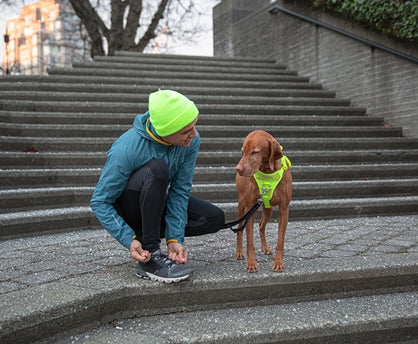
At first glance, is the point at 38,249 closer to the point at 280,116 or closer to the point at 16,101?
the point at 16,101

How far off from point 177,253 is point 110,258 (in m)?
0.83

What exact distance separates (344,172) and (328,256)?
303 cm

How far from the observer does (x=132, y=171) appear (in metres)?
2.81

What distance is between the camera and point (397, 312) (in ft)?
9.43

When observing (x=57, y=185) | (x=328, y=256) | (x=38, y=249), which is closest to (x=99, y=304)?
(x=38, y=249)

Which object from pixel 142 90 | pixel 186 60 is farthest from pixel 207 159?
pixel 186 60

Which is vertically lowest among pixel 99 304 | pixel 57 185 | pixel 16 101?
pixel 99 304

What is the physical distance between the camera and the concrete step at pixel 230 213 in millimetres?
4316

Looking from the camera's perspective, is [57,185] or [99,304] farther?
[57,185]

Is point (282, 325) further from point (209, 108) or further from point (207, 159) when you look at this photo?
point (209, 108)

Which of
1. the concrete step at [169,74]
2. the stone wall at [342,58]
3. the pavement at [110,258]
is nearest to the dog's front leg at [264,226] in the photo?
the pavement at [110,258]

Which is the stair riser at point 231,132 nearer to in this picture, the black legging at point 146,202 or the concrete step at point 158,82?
the concrete step at point 158,82

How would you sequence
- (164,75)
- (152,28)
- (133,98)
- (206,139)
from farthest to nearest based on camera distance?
(152,28) < (164,75) < (133,98) < (206,139)

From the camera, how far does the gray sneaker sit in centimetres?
281
